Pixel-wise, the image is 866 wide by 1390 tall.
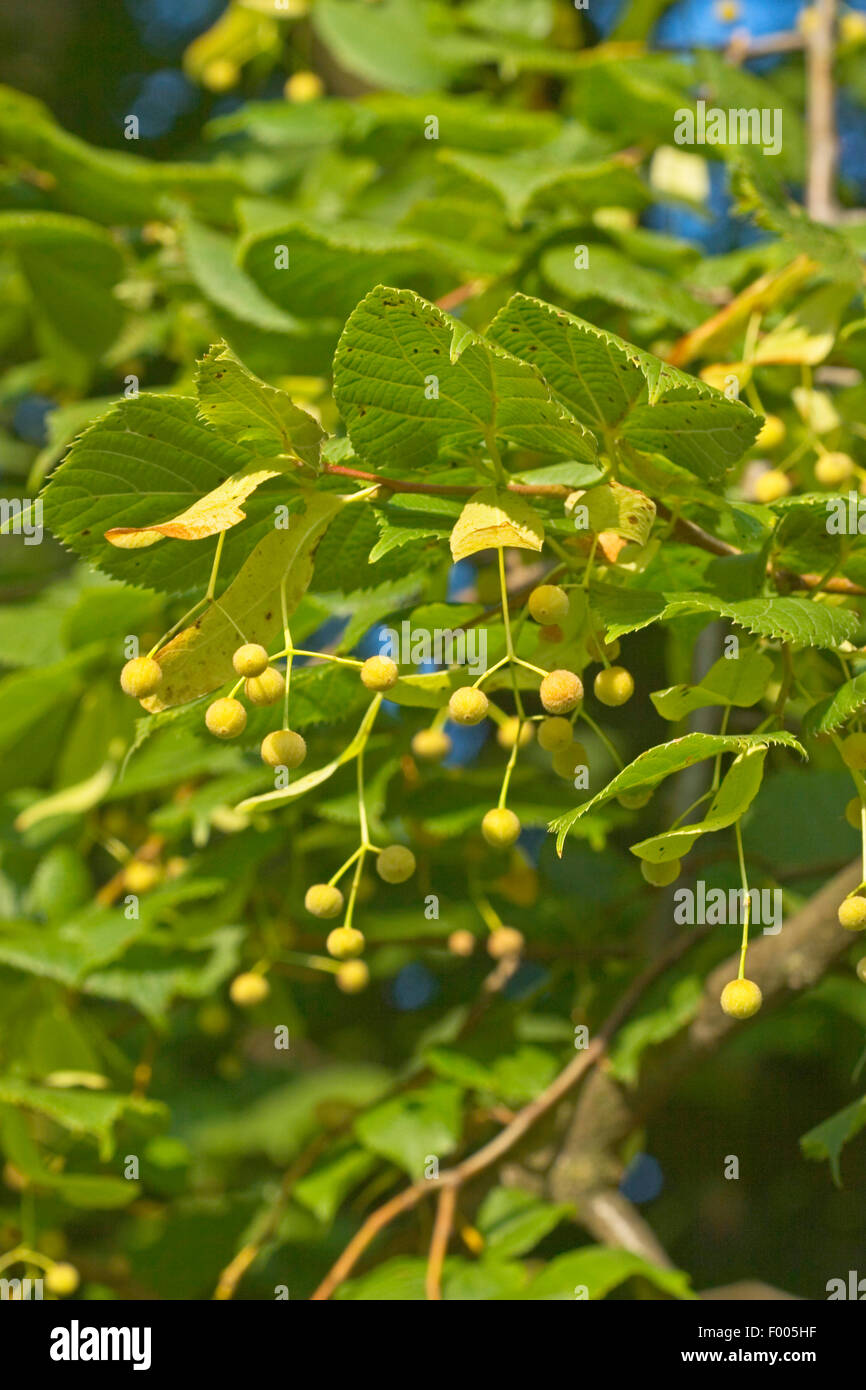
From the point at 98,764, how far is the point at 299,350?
21.8 inches

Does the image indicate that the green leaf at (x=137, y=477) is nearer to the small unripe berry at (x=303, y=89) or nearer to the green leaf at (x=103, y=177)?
the green leaf at (x=103, y=177)

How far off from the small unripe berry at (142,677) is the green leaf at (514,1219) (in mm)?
896

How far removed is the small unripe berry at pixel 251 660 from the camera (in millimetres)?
709

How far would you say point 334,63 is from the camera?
2443mm

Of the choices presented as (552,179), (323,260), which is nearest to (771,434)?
(552,179)

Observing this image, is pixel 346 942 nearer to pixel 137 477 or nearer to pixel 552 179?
pixel 137 477

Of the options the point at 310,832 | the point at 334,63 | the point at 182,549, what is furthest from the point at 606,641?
the point at 334,63

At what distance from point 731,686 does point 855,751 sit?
0.26 feet

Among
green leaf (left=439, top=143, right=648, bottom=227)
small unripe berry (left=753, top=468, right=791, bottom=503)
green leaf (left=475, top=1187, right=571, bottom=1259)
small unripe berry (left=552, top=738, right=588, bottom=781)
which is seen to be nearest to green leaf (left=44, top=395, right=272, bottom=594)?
small unripe berry (left=552, top=738, right=588, bottom=781)

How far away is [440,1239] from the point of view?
1336mm

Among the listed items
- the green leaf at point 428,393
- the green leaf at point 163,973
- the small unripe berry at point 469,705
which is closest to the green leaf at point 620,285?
the green leaf at point 428,393

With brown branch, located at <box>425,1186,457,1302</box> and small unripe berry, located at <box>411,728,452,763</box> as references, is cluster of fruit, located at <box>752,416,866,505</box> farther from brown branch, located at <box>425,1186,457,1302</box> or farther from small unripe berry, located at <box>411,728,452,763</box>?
brown branch, located at <box>425,1186,457,1302</box>

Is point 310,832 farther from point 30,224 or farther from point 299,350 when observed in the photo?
point 30,224

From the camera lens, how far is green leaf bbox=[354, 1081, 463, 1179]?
136 centimetres
